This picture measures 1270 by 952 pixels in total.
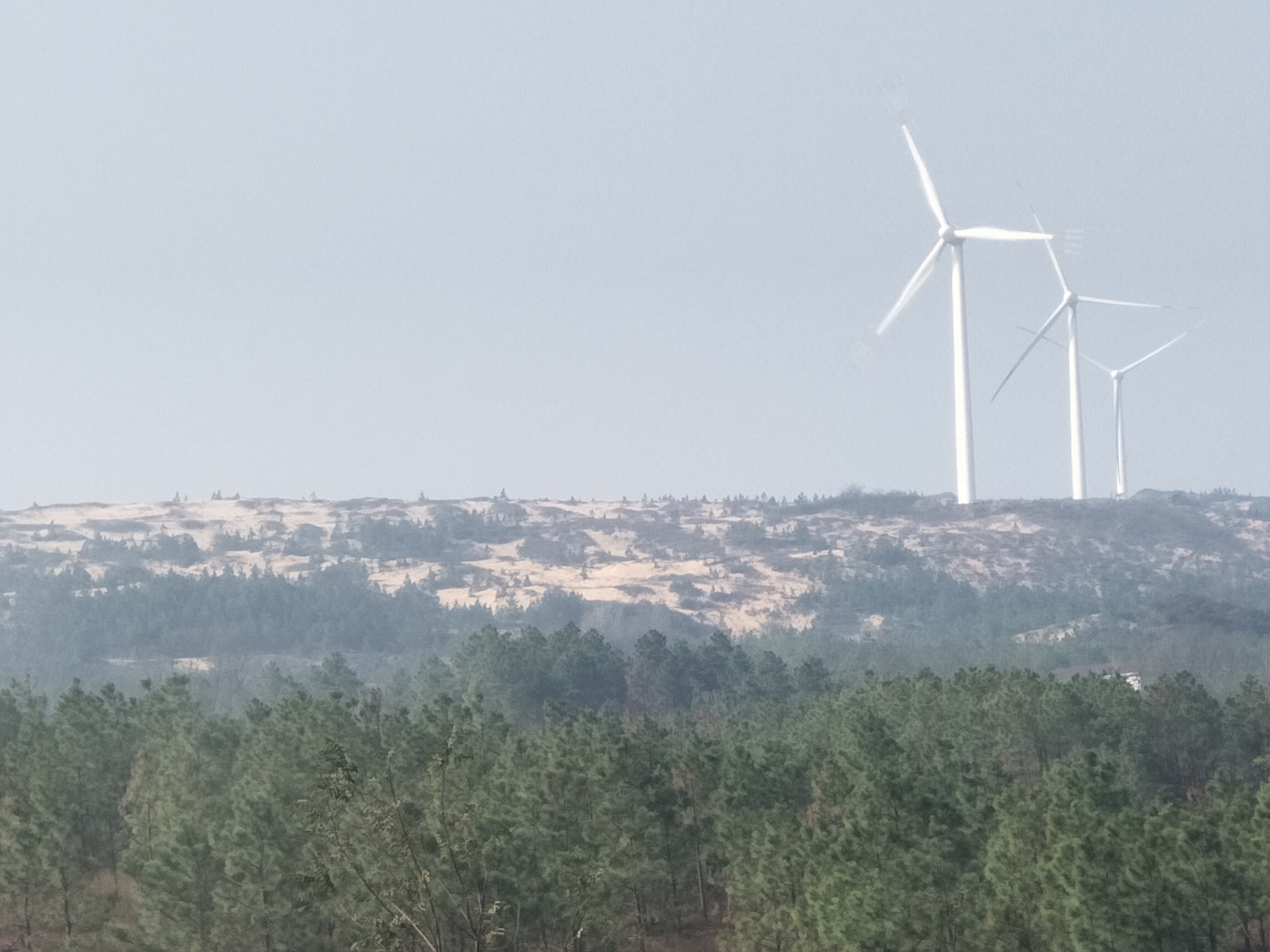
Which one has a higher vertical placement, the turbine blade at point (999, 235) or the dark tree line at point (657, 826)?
the turbine blade at point (999, 235)

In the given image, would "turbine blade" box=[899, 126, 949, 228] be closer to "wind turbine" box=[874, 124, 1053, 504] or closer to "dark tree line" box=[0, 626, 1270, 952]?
"wind turbine" box=[874, 124, 1053, 504]

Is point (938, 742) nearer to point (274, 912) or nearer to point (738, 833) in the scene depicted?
point (738, 833)

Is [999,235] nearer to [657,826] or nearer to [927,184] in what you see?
[927,184]

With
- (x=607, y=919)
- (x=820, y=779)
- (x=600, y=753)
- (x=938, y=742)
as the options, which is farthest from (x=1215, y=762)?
(x=607, y=919)

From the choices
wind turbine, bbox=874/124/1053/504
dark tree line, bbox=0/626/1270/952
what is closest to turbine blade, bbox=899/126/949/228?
wind turbine, bbox=874/124/1053/504

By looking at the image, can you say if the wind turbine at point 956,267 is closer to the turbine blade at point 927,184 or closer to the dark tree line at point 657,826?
the turbine blade at point 927,184

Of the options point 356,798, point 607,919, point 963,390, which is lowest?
point 607,919

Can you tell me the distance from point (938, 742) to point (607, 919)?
22.2m

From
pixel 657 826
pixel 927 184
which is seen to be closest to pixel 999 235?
pixel 927 184

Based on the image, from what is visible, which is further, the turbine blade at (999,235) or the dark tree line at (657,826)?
the turbine blade at (999,235)

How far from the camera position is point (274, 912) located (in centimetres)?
6072

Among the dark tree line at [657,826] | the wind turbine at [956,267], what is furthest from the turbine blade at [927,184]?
the dark tree line at [657,826]

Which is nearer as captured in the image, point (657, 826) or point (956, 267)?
point (657, 826)

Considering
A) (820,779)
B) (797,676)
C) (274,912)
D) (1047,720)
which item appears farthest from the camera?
(797,676)
